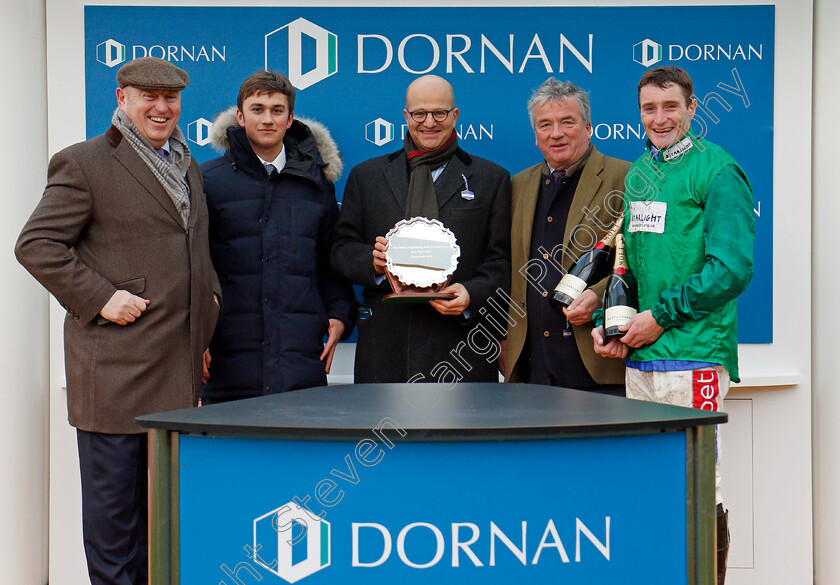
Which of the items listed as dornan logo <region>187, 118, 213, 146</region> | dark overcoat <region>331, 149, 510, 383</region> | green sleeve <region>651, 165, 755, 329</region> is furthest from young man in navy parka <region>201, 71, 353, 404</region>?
green sleeve <region>651, 165, 755, 329</region>

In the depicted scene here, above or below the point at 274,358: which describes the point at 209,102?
above

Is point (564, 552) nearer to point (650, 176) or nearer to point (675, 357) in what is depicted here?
point (675, 357)

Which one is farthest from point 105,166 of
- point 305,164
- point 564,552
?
point 564,552

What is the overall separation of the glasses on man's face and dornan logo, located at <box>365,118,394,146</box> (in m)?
0.54

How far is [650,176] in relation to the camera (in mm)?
2934

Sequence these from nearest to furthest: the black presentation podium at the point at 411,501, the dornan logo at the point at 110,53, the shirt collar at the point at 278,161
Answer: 1. the black presentation podium at the point at 411,501
2. the shirt collar at the point at 278,161
3. the dornan logo at the point at 110,53

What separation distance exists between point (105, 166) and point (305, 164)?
810 millimetres

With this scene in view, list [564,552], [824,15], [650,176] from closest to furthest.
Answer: [564,552]
[650,176]
[824,15]

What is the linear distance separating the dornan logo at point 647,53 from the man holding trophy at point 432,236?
95 centimetres

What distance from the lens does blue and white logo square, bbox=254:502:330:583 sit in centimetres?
165

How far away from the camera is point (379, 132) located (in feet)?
12.7

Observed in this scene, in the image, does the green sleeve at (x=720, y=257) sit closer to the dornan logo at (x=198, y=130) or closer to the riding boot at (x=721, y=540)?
the riding boot at (x=721, y=540)

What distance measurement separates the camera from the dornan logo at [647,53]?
383 cm

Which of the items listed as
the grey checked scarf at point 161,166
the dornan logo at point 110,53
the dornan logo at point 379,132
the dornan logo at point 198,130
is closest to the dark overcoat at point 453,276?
the dornan logo at point 379,132
